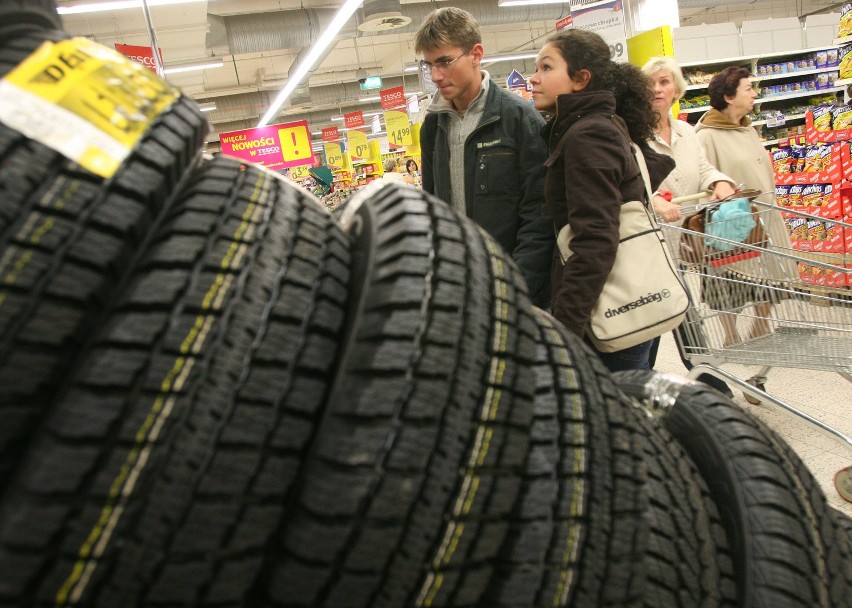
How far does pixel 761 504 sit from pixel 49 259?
0.82m

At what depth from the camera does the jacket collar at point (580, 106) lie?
67.1 inches

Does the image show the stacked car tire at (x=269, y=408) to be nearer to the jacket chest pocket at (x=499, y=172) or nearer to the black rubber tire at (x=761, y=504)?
the black rubber tire at (x=761, y=504)

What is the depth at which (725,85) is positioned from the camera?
3.27m

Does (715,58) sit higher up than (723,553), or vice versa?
(715,58)

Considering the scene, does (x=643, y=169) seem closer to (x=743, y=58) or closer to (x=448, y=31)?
(x=448, y=31)

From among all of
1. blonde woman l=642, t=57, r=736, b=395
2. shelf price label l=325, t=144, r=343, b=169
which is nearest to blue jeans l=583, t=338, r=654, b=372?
blonde woman l=642, t=57, r=736, b=395

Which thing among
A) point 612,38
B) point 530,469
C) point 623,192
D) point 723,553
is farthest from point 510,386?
point 612,38

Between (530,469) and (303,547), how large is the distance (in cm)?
22

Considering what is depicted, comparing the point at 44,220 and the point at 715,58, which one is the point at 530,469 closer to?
the point at 44,220

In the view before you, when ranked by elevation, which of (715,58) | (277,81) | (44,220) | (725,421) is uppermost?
(277,81)

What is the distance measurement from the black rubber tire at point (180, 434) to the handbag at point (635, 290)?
1.32 m

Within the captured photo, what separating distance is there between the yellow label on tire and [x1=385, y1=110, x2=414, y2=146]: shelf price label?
12.5m

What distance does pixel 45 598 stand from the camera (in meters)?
0.43

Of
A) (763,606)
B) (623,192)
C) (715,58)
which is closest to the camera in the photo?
(763,606)
